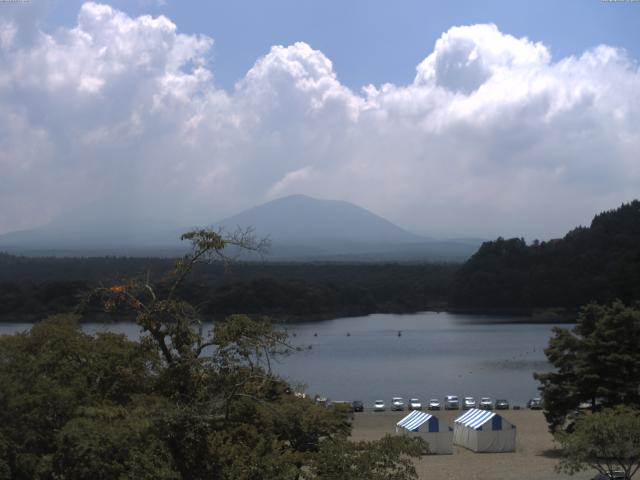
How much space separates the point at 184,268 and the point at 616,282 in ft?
122

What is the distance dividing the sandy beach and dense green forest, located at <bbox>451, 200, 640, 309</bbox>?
42.3m

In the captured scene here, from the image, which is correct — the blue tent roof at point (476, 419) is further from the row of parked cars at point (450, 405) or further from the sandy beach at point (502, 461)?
the row of parked cars at point (450, 405)

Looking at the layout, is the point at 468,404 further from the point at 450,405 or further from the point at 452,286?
the point at 452,286

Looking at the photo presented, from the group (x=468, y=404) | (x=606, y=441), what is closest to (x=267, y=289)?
(x=468, y=404)

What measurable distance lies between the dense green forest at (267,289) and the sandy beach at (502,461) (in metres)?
17.7

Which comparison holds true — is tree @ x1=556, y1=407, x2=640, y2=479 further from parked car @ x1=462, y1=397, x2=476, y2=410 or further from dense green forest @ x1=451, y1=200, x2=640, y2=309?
dense green forest @ x1=451, y1=200, x2=640, y2=309

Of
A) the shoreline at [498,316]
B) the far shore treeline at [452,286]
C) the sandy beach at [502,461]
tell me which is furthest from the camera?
the shoreline at [498,316]

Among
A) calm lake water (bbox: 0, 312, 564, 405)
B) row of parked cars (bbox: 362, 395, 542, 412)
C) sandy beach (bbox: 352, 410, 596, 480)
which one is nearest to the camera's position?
sandy beach (bbox: 352, 410, 596, 480)

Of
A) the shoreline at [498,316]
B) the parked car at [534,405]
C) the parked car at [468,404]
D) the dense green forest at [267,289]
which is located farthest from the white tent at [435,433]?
the shoreline at [498,316]

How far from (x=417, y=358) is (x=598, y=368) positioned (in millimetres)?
23807

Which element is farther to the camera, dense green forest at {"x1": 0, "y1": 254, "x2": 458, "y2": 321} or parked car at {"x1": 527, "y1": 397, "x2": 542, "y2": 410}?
dense green forest at {"x1": 0, "y1": 254, "x2": 458, "y2": 321}

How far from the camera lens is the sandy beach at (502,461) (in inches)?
547

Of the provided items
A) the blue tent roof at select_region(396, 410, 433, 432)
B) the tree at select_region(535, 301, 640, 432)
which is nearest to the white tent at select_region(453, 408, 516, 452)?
the tree at select_region(535, 301, 640, 432)

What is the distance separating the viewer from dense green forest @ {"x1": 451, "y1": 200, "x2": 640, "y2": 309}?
62094mm
